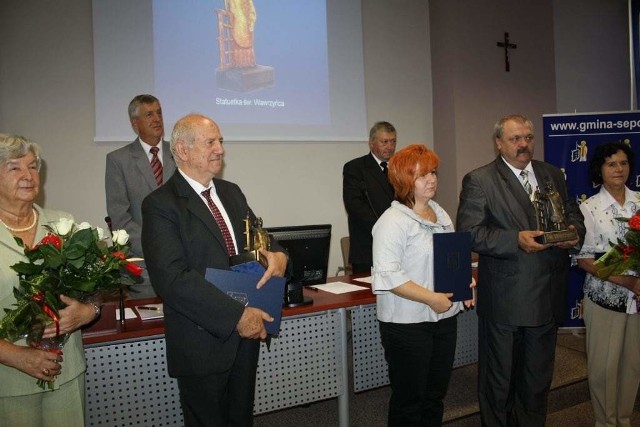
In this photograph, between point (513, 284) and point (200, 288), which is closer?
point (200, 288)

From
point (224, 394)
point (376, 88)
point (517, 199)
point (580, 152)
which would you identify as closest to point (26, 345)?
point (224, 394)

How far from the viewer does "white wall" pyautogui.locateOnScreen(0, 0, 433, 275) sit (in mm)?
4180

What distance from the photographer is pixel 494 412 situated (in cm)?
268

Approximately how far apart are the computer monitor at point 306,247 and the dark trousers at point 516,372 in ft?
3.06

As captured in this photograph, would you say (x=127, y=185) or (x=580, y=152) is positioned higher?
(x=580, y=152)

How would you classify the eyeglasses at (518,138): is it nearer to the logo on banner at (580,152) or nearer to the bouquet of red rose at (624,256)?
the bouquet of red rose at (624,256)

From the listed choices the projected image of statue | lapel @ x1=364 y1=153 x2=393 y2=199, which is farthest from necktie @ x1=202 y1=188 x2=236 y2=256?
the projected image of statue

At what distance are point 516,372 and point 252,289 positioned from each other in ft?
5.13

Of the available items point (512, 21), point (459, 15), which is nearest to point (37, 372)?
point (459, 15)

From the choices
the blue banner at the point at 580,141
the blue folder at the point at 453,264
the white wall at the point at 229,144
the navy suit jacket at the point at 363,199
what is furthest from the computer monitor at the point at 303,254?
the blue banner at the point at 580,141

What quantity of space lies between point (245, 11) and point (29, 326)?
384 cm

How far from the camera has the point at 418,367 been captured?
2332 millimetres

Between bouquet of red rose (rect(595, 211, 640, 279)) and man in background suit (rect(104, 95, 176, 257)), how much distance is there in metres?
2.57

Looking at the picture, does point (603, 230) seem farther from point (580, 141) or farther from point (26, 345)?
point (26, 345)
